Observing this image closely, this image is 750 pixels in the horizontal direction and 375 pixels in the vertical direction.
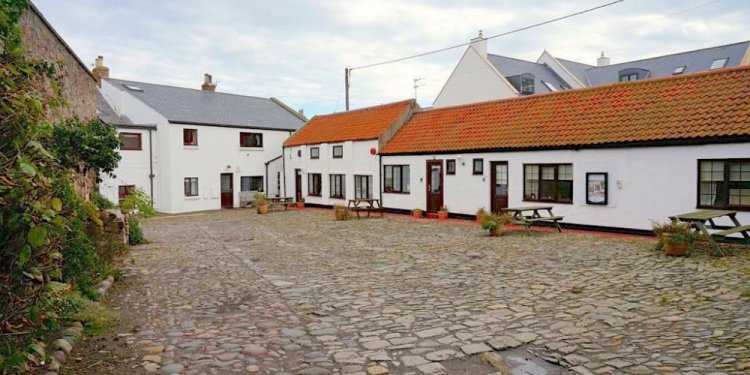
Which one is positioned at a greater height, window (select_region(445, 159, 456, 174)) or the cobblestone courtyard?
window (select_region(445, 159, 456, 174))

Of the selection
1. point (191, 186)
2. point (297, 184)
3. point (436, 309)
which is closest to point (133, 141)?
point (191, 186)

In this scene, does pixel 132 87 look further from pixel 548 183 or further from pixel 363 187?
pixel 548 183

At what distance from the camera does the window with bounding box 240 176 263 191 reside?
34.8m

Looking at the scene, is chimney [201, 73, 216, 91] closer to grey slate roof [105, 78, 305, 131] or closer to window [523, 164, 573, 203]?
grey slate roof [105, 78, 305, 131]

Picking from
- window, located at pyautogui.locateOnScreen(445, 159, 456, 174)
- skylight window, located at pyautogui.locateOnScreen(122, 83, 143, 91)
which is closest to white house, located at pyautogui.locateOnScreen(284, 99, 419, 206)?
window, located at pyautogui.locateOnScreen(445, 159, 456, 174)

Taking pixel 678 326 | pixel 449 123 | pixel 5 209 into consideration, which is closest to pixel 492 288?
pixel 678 326

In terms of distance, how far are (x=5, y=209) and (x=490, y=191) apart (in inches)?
727

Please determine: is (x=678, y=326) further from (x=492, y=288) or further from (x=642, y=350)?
(x=492, y=288)

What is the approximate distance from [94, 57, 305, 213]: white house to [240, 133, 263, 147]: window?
69 mm

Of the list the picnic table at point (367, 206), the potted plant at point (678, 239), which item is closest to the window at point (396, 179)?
the picnic table at point (367, 206)

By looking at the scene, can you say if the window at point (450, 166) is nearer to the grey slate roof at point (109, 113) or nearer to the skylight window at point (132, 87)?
the grey slate roof at point (109, 113)

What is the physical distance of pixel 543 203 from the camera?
18.5m

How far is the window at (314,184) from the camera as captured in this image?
31.7 m

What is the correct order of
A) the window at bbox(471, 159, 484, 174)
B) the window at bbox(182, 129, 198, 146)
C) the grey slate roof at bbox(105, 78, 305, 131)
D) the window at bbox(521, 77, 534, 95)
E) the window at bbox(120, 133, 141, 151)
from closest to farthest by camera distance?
the window at bbox(471, 159, 484, 174)
the window at bbox(120, 133, 141, 151)
the window at bbox(182, 129, 198, 146)
the grey slate roof at bbox(105, 78, 305, 131)
the window at bbox(521, 77, 534, 95)
